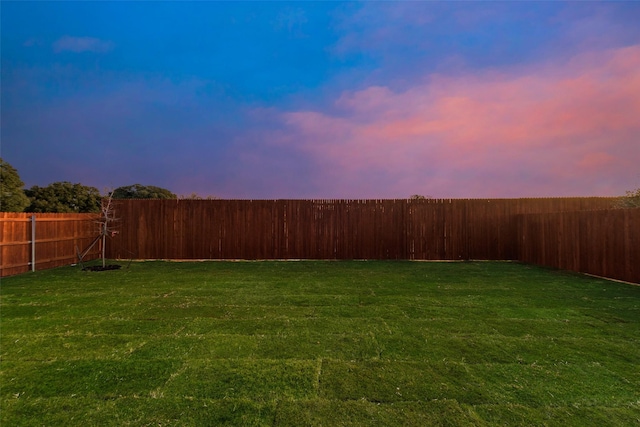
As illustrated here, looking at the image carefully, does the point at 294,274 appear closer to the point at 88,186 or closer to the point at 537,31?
the point at 537,31

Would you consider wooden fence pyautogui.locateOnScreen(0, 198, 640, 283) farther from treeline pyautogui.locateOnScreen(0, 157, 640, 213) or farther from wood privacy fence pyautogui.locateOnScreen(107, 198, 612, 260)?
treeline pyautogui.locateOnScreen(0, 157, 640, 213)

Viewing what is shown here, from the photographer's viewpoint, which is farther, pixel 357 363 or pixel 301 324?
pixel 301 324

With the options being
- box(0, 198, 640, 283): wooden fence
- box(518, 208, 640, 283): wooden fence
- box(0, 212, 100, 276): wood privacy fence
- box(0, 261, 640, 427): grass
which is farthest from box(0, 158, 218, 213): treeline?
box(518, 208, 640, 283): wooden fence

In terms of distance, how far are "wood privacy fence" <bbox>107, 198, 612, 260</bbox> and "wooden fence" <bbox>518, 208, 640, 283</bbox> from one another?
1.56 metres

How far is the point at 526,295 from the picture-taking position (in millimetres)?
4938

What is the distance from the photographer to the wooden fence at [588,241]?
6020mm

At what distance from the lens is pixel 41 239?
7738mm

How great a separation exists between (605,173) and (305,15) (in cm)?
1091

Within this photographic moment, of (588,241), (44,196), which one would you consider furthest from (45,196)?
(588,241)

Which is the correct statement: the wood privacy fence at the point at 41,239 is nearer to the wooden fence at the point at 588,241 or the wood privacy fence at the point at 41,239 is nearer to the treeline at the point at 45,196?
the treeline at the point at 45,196

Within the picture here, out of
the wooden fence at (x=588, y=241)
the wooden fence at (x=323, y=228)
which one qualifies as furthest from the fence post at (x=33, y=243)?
the wooden fence at (x=588, y=241)

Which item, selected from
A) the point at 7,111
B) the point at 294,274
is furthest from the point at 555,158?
the point at 7,111

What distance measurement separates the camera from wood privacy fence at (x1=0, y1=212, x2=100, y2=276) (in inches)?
272

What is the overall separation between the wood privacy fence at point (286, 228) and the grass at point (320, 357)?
4.45 meters
